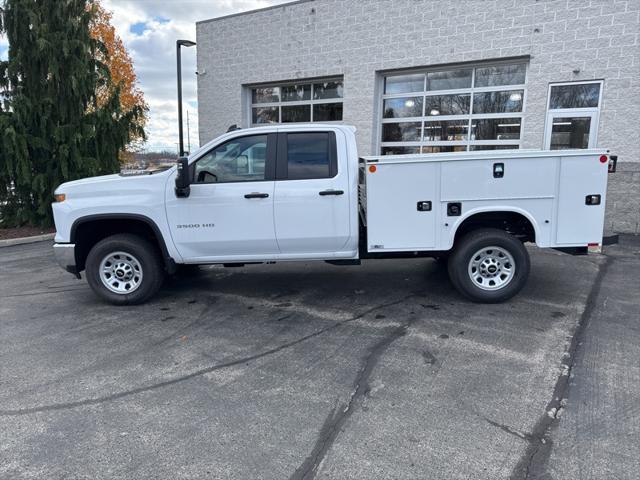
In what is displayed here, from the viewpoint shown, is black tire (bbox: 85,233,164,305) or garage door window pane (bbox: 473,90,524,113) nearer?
black tire (bbox: 85,233,164,305)

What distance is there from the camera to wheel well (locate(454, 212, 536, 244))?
5441mm

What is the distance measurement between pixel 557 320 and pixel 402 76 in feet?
29.9

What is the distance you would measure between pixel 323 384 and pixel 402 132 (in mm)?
10190

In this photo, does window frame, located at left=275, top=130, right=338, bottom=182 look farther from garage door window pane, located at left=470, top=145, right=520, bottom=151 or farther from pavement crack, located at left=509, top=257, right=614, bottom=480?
garage door window pane, located at left=470, top=145, right=520, bottom=151

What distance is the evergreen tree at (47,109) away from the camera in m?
10.2

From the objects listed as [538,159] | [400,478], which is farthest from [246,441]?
[538,159]

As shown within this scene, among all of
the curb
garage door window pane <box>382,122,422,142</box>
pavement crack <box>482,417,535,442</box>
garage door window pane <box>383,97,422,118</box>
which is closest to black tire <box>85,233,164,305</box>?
pavement crack <box>482,417,535,442</box>

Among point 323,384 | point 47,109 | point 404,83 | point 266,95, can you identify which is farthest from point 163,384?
point 266,95

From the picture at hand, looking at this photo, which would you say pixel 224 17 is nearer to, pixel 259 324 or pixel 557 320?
pixel 259 324

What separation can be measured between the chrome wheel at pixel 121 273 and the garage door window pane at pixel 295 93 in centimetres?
979

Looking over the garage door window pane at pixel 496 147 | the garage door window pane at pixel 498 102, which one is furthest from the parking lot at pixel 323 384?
the garage door window pane at pixel 498 102

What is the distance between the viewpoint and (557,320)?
499 centimetres

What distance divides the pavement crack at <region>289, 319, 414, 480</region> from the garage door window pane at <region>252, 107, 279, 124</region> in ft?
37.6

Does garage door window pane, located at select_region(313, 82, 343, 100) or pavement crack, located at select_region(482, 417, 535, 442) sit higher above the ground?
garage door window pane, located at select_region(313, 82, 343, 100)
